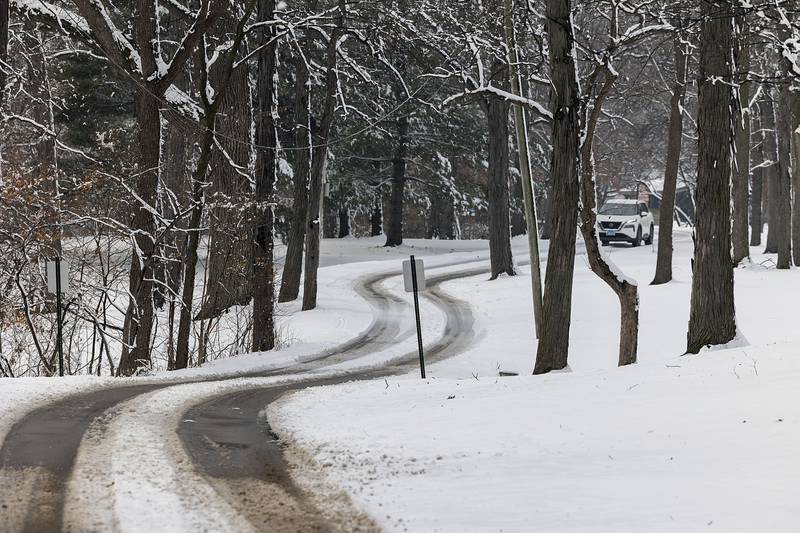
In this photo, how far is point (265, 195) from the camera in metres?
20.3

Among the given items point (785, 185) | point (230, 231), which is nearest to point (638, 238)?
point (785, 185)

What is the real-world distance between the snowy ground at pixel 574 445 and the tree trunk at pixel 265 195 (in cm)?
786

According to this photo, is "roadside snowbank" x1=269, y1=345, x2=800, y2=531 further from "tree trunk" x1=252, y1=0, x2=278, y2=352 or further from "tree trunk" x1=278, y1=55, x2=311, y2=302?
"tree trunk" x1=278, y1=55, x2=311, y2=302

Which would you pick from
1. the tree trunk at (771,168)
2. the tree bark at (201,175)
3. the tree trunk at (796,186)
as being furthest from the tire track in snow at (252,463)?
the tree trunk at (771,168)

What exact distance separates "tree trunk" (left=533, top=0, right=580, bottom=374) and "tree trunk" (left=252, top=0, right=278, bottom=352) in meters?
7.13

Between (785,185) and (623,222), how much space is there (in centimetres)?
1225

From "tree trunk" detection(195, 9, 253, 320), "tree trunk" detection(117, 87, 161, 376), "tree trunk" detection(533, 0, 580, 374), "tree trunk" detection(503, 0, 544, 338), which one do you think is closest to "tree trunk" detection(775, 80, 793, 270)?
"tree trunk" detection(503, 0, 544, 338)

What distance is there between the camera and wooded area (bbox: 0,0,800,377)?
13.0 metres

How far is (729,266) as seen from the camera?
12.5m

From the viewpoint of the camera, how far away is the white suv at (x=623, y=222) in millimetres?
43969

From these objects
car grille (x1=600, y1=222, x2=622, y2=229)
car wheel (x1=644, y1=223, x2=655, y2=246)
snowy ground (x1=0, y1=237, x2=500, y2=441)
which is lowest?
snowy ground (x1=0, y1=237, x2=500, y2=441)

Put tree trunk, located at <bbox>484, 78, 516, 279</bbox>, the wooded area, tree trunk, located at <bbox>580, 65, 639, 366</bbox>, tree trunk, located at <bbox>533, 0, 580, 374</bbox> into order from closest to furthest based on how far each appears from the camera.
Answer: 1. tree trunk, located at <bbox>533, 0, 580, 374</bbox>
2. the wooded area
3. tree trunk, located at <bbox>580, 65, 639, 366</bbox>
4. tree trunk, located at <bbox>484, 78, 516, 279</bbox>

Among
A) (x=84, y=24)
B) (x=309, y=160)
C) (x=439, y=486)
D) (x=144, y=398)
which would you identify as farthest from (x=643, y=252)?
(x=439, y=486)

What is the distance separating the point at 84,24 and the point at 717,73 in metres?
11.0
